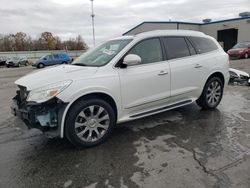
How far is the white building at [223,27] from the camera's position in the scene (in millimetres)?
35969

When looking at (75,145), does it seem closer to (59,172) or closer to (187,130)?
(59,172)

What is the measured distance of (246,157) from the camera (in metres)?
3.46

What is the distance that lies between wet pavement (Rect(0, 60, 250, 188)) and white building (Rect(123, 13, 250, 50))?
114 ft

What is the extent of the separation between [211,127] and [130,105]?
5.36ft

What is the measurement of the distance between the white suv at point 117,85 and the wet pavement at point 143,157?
37 cm

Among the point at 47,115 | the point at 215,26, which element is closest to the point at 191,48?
the point at 47,115

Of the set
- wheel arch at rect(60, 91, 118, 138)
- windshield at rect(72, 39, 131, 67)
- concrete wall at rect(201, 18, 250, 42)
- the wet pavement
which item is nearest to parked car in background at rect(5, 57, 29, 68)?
concrete wall at rect(201, 18, 250, 42)

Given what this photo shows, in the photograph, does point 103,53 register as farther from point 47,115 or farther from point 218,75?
point 218,75

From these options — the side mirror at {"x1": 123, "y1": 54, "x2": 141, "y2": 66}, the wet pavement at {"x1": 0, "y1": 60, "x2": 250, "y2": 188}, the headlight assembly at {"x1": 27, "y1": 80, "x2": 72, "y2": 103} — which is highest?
the side mirror at {"x1": 123, "y1": 54, "x2": 141, "y2": 66}

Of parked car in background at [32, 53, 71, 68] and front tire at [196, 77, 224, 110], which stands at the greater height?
parked car in background at [32, 53, 71, 68]

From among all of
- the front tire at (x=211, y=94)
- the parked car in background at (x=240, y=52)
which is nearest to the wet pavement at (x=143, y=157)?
the front tire at (x=211, y=94)

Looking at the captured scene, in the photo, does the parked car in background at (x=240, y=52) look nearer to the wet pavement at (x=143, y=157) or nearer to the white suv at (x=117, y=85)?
the white suv at (x=117, y=85)

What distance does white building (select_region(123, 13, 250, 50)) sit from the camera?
36.0 meters

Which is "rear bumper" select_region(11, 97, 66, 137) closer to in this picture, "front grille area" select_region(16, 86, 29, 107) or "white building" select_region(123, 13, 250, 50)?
"front grille area" select_region(16, 86, 29, 107)
